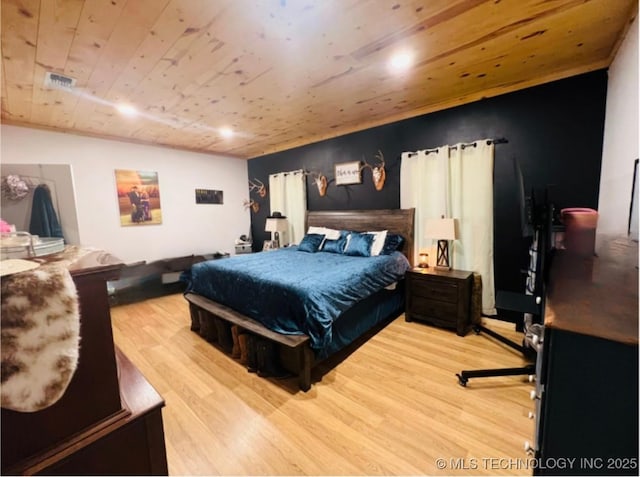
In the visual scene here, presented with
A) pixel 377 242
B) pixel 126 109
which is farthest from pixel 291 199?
pixel 126 109

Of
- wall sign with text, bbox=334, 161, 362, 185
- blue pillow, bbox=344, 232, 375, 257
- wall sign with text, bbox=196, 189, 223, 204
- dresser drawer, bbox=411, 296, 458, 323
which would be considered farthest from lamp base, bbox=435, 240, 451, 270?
wall sign with text, bbox=196, 189, 223, 204

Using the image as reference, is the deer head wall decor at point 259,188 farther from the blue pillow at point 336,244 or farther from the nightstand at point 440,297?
the nightstand at point 440,297

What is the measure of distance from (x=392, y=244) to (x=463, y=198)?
0.95 meters

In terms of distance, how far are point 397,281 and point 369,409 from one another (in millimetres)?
1608

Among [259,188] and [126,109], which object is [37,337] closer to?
[126,109]

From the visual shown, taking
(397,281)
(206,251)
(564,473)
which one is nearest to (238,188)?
(206,251)

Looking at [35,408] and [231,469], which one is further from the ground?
[35,408]

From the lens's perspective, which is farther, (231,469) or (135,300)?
(135,300)

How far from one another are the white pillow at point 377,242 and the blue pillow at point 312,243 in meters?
0.81

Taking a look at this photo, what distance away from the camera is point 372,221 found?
3.68 meters

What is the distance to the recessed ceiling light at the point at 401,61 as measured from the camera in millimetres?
1983

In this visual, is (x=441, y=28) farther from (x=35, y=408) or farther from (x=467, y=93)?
(x=35, y=408)

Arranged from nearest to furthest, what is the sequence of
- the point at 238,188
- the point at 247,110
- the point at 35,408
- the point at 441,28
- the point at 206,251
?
1. the point at 35,408
2. the point at 441,28
3. the point at 247,110
4. the point at 206,251
5. the point at 238,188

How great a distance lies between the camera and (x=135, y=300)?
3.97 m
